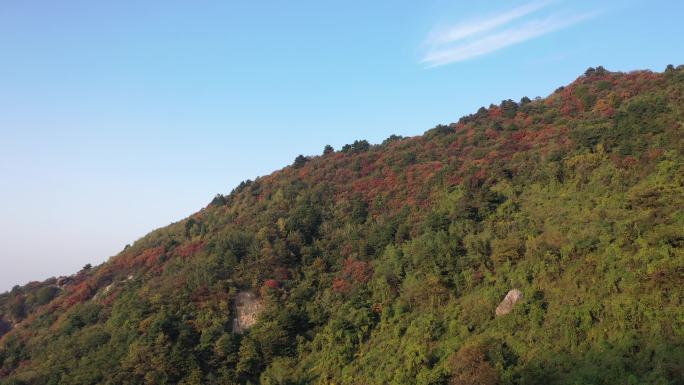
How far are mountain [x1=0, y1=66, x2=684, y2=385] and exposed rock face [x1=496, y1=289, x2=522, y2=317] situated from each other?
2.9 inches

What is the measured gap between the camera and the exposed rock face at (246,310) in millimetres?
40616

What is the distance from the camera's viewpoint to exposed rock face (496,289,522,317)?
28.9 meters

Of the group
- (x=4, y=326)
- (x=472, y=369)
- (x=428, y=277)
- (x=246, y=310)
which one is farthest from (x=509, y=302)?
(x=4, y=326)

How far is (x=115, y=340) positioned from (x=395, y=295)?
843 inches

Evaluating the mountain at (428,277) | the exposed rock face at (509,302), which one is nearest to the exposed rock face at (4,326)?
the mountain at (428,277)

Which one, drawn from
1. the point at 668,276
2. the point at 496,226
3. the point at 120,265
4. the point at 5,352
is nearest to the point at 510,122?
the point at 496,226

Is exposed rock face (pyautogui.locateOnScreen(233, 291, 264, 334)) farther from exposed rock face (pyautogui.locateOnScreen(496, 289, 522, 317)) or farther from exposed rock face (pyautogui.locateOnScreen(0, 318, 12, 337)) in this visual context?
exposed rock face (pyautogui.locateOnScreen(0, 318, 12, 337))

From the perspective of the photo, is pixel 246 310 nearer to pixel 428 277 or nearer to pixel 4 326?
pixel 428 277

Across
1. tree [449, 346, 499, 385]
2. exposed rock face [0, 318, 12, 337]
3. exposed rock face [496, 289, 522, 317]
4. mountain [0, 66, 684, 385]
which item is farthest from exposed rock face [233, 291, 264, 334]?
exposed rock face [0, 318, 12, 337]

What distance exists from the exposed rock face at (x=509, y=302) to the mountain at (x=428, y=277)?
7cm

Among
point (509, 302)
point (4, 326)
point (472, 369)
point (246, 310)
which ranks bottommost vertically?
point (472, 369)

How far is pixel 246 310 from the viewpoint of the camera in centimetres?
4153

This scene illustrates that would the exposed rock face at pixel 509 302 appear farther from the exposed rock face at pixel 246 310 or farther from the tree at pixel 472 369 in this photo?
the exposed rock face at pixel 246 310

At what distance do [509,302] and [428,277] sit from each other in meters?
7.17
